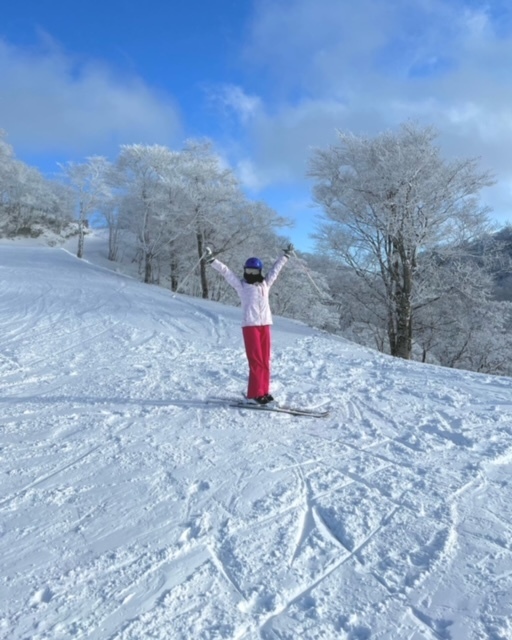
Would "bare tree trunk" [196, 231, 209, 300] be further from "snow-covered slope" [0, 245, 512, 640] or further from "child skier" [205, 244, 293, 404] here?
"child skier" [205, 244, 293, 404]

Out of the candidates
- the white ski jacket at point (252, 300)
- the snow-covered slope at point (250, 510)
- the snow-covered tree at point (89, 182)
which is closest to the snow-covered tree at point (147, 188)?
the snow-covered tree at point (89, 182)

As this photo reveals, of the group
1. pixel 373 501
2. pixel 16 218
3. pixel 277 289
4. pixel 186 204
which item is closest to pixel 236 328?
pixel 373 501

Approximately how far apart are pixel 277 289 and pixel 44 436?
81.1 feet

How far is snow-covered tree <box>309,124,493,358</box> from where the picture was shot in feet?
43.7

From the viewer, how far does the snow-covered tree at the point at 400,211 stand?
1333 centimetres

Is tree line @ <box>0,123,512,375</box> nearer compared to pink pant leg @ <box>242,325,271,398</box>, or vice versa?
pink pant leg @ <box>242,325,271,398</box>

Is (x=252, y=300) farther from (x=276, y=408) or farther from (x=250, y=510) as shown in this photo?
(x=250, y=510)

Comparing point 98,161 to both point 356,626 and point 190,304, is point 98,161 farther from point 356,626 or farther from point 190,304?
point 356,626

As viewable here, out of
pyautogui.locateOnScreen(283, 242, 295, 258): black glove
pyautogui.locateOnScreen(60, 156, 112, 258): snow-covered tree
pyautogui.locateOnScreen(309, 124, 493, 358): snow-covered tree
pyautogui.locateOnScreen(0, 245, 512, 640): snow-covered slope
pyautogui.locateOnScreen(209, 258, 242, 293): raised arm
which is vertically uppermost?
pyautogui.locateOnScreen(60, 156, 112, 258): snow-covered tree

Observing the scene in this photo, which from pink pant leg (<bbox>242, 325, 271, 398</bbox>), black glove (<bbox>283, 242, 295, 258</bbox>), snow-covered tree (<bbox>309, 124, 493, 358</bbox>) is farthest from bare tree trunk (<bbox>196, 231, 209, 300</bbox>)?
pink pant leg (<bbox>242, 325, 271, 398</bbox>)

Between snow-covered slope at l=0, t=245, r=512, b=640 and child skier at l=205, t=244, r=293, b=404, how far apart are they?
32 centimetres

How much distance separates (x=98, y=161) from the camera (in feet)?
110

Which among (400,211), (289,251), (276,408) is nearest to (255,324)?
(276,408)

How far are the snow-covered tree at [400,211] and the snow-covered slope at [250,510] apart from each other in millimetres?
8403
